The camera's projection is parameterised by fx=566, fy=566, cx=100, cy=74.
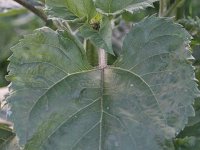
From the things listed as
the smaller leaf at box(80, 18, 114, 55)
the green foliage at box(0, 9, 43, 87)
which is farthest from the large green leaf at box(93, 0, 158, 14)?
the green foliage at box(0, 9, 43, 87)

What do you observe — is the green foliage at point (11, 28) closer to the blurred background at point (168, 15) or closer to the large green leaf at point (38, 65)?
the blurred background at point (168, 15)

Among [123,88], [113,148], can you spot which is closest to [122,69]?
[123,88]

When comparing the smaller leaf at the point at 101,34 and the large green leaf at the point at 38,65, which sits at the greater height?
the smaller leaf at the point at 101,34

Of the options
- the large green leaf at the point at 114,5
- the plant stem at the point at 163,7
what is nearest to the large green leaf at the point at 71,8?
the large green leaf at the point at 114,5

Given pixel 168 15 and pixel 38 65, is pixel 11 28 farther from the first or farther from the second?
pixel 38 65

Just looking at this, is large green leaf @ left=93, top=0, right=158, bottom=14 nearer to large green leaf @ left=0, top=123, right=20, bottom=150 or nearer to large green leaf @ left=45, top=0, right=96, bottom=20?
large green leaf @ left=45, top=0, right=96, bottom=20

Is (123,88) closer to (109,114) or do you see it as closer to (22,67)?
(109,114)
